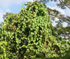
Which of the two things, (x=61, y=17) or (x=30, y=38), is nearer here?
(x=30, y=38)

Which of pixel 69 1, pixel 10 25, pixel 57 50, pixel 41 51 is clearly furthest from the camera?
pixel 69 1

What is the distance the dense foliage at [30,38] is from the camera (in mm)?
6227

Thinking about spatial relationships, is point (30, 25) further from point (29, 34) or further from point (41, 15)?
point (41, 15)

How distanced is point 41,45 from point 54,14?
9.60m

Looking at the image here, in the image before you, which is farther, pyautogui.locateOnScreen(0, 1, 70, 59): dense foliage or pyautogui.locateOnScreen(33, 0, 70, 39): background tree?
pyautogui.locateOnScreen(33, 0, 70, 39): background tree

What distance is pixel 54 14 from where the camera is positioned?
15.3 m

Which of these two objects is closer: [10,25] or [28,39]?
[28,39]

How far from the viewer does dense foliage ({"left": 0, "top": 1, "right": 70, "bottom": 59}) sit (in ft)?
20.4

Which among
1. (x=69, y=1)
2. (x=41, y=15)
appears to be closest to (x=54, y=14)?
(x=69, y=1)

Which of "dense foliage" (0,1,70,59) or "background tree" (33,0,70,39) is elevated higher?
"background tree" (33,0,70,39)

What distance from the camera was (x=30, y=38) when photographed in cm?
634

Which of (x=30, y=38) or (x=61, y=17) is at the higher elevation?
(x=61, y=17)

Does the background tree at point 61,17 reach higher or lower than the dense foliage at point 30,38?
higher

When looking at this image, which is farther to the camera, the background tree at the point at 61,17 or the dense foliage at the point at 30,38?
the background tree at the point at 61,17
